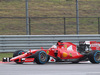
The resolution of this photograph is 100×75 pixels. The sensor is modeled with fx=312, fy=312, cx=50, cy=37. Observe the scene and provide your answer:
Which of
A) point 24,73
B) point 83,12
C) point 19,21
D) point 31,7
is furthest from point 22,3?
point 24,73

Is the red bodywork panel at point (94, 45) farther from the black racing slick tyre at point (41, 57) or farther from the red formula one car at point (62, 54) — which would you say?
the black racing slick tyre at point (41, 57)

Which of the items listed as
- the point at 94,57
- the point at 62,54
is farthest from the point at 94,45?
the point at 62,54

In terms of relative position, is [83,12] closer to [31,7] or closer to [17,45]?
[31,7]

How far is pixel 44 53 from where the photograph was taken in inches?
432

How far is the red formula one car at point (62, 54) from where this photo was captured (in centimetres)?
1092

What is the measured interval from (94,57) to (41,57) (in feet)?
6.29

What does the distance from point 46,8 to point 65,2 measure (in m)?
2.09

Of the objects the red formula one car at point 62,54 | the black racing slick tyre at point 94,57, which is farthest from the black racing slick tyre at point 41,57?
the black racing slick tyre at point 94,57

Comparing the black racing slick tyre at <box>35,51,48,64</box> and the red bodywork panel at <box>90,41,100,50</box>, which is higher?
the red bodywork panel at <box>90,41,100,50</box>

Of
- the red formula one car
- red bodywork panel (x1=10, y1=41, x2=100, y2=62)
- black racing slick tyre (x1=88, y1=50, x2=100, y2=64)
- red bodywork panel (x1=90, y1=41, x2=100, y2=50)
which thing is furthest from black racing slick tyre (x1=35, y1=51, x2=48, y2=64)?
red bodywork panel (x1=90, y1=41, x2=100, y2=50)

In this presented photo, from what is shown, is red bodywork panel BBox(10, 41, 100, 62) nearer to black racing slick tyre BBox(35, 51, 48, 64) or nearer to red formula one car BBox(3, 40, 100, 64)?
red formula one car BBox(3, 40, 100, 64)

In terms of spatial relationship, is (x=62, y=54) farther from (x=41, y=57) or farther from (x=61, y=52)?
(x=41, y=57)

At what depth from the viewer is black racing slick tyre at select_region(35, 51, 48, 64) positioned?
10.8 meters

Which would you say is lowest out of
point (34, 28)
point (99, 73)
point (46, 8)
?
point (99, 73)
